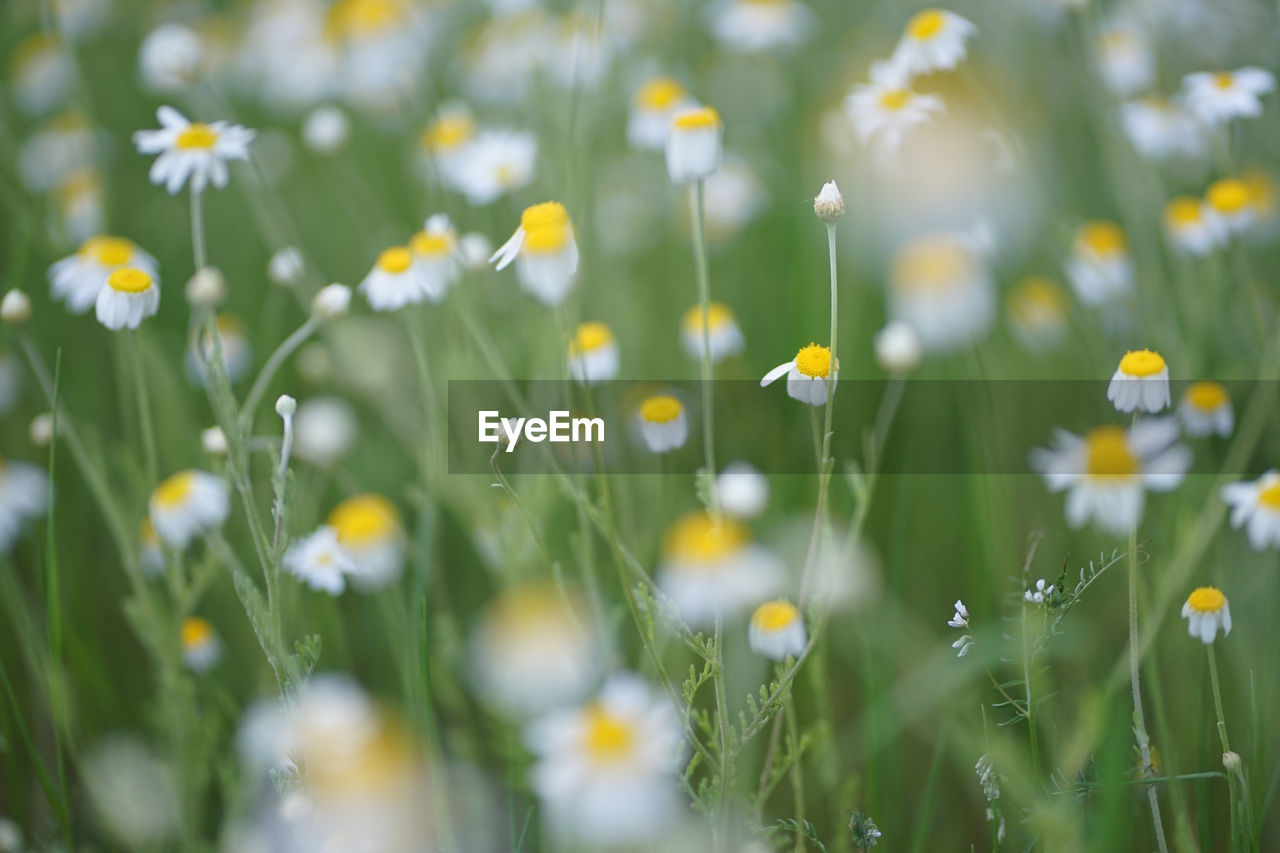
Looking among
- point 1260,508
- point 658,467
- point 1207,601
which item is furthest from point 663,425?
point 1260,508

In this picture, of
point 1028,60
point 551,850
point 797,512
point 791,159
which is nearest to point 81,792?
point 551,850

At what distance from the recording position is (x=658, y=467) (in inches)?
54.1

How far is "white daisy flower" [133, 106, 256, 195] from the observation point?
115cm

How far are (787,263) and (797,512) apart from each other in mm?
830

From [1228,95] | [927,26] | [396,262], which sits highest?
[927,26]

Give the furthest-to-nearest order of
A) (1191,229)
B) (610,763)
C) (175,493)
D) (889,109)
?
(1191,229)
(889,109)
(175,493)
(610,763)

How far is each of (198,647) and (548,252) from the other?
82 cm

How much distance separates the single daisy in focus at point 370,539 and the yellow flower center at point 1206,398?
1.07m

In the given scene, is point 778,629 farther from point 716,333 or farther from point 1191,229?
point 1191,229

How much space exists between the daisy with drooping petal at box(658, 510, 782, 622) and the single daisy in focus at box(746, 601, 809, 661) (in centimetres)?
5

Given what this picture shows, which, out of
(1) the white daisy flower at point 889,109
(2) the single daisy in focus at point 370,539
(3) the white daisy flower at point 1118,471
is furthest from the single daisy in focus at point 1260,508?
(2) the single daisy in focus at point 370,539

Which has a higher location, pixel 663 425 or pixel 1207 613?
pixel 663 425

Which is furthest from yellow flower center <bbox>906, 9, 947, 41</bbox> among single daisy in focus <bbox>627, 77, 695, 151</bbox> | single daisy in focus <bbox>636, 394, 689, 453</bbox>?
single daisy in focus <bbox>636, 394, 689, 453</bbox>

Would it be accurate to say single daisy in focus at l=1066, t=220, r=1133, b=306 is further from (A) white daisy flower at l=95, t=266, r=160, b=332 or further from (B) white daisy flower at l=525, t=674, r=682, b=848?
(A) white daisy flower at l=95, t=266, r=160, b=332
